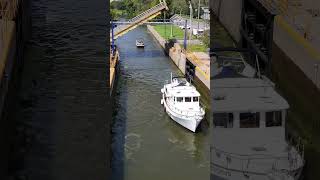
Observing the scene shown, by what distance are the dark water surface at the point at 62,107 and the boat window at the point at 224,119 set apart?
1.44ft

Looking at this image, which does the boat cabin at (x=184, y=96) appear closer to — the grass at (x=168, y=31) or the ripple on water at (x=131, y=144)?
the ripple on water at (x=131, y=144)

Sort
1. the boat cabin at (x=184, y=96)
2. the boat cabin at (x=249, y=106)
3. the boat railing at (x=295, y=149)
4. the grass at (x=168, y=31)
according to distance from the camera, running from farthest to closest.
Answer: the grass at (x=168, y=31)
the boat cabin at (x=184, y=96)
the boat cabin at (x=249, y=106)
the boat railing at (x=295, y=149)

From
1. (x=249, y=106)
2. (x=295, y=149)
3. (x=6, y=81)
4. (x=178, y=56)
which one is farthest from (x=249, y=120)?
(x=178, y=56)

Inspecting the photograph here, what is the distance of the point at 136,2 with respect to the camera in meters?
8.10

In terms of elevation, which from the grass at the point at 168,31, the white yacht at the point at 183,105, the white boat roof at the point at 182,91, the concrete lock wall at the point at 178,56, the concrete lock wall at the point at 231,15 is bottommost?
the white yacht at the point at 183,105

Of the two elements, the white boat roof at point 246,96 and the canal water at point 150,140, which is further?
the canal water at point 150,140

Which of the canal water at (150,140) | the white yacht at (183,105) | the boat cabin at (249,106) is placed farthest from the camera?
the white yacht at (183,105)

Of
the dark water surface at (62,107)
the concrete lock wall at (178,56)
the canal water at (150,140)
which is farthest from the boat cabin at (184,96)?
the dark water surface at (62,107)

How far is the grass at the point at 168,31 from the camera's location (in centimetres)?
658

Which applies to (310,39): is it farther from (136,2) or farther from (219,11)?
(136,2)

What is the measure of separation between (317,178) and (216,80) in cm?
35

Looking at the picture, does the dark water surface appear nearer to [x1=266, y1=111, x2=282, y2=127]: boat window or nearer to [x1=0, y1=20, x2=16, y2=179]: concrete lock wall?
[x1=0, y1=20, x2=16, y2=179]: concrete lock wall

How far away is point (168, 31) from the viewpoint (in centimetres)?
727

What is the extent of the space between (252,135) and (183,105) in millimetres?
2313
